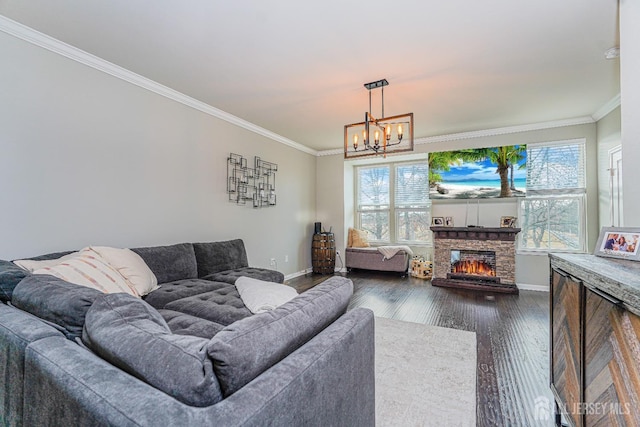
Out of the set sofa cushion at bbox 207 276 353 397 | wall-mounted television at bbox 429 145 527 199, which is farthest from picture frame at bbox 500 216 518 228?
sofa cushion at bbox 207 276 353 397

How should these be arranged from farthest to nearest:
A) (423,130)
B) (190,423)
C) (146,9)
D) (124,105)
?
(423,130)
(124,105)
(146,9)
(190,423)

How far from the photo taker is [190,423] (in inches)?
23.5

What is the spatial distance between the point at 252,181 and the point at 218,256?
1519 mm

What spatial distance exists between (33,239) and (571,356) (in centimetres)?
365

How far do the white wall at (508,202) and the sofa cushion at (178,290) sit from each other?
12.0 feet

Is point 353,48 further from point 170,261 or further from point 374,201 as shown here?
point 374,201

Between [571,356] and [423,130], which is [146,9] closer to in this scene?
[571,356]

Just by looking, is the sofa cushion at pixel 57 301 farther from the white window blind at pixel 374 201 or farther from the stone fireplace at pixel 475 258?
the white window blind at pixel 374 201

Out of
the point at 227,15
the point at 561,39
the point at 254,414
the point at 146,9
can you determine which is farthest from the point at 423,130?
the point at 254,414

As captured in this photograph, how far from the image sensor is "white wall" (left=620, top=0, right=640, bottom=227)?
1.76 m

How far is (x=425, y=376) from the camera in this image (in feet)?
6.81

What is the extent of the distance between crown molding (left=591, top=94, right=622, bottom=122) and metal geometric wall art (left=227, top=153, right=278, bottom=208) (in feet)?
15.5

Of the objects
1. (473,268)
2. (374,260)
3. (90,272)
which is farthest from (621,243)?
(374,260)

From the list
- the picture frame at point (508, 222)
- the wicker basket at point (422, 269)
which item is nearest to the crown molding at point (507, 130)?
the picture frame at point (508, 222)
